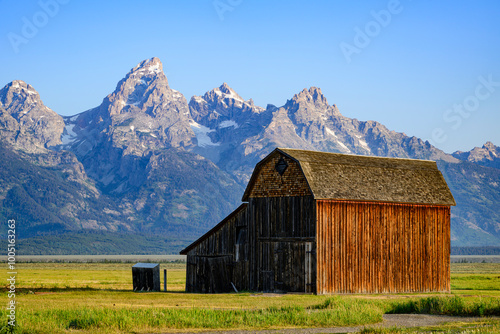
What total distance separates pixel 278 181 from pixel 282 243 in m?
4.70

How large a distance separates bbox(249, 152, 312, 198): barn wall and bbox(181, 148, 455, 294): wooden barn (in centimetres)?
8

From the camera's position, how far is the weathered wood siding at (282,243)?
178 ft

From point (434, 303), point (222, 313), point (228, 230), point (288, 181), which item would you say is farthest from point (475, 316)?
point (228, 230)

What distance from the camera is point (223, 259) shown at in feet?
197

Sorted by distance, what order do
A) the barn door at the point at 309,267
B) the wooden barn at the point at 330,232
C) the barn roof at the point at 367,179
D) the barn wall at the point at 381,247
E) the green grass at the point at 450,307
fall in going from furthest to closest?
the barn roof at the point at 367,179
the wooden barn at the point at 330,232
the barn wall at the point at 381,247
the barn door at the point at 309,267
the green grass at the point at 450,307

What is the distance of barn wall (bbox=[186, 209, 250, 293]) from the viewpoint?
2313 inches

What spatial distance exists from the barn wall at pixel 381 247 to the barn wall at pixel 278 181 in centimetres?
221

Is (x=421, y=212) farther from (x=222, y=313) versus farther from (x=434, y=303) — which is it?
(x=222, y=313)

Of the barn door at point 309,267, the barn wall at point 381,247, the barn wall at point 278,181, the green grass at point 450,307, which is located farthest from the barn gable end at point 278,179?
the green grass at point 450,307

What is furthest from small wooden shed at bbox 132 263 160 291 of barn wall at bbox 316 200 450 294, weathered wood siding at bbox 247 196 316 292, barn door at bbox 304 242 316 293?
barn wall at bbox 316 200 450 294

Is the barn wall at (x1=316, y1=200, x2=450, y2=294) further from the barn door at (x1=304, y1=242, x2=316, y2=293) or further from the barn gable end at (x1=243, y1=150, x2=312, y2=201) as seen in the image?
the barn gable end at (x1=243, y1=150, x2=312, y2=201)

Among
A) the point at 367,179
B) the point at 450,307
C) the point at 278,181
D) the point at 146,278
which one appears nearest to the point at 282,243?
the point at 278,181

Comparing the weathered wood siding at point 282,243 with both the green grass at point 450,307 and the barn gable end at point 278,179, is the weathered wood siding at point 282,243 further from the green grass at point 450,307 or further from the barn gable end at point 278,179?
the green grass at point 450,307

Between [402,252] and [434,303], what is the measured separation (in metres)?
16.9
